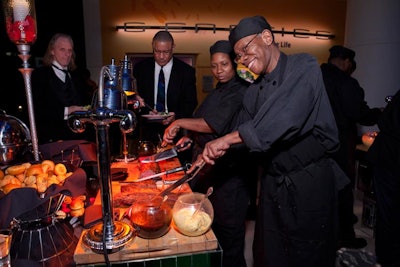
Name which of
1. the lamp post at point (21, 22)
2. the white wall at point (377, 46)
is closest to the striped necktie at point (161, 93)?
the lamp post at point (21, 22)

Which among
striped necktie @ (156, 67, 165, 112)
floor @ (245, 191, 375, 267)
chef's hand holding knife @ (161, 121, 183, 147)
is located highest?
striped necktie @ (156, 67, 165, 112)

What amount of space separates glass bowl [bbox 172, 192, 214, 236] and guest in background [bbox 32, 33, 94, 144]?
1613 mm

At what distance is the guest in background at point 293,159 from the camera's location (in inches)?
52.7

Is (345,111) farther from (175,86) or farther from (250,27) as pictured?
(250,27)

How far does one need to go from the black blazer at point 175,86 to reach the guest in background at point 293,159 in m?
1.37

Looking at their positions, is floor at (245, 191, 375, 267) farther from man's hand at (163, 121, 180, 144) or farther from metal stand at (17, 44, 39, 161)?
metal stand at (17, 44, 39, 161)

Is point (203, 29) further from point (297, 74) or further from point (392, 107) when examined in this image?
point (297, 74)

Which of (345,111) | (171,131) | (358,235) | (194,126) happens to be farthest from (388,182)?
(171,131)

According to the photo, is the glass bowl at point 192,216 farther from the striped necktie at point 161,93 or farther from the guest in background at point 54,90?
the striped necktie at point 161,93

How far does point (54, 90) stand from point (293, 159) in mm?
1892

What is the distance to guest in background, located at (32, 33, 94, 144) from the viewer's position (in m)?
2.38

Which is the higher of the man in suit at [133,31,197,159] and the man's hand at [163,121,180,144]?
the man in suit at [133,31,197,159]

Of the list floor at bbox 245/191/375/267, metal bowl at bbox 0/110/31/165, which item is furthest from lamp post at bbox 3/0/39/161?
floor at bbox 245/191/375/267

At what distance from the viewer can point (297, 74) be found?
1.33 m
